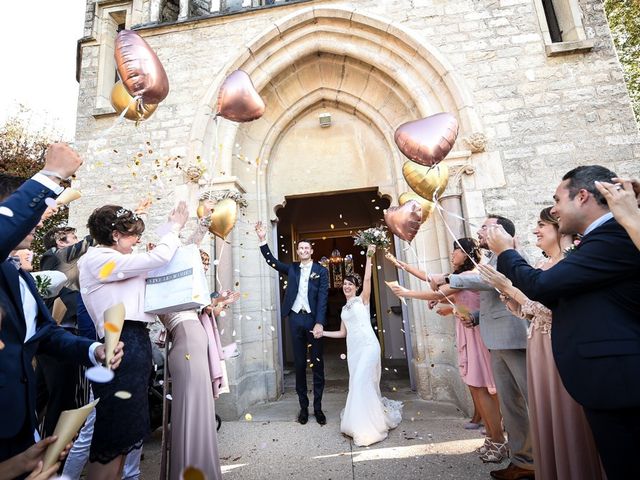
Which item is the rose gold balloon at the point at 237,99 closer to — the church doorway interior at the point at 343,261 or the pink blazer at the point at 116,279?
the pink blazer at the point at 116,279

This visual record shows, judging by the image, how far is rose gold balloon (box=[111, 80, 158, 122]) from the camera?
301cm

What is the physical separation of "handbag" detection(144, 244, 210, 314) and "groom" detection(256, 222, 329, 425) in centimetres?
164

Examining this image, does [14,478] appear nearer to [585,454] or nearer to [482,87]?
[585,454]

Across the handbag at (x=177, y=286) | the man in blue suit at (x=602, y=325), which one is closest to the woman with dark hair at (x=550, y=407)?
the man in blue suit at (x=602, y=325)

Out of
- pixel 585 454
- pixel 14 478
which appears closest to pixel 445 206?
pixel 585 454

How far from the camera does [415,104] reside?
15.7 ft

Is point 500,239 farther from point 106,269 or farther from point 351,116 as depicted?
point 351,116

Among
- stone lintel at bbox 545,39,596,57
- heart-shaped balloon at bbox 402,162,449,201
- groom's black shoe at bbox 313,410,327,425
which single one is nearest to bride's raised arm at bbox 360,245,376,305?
heart-shaped balloon at bbox 402,162,449,201

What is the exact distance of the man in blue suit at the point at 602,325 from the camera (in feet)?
4.27

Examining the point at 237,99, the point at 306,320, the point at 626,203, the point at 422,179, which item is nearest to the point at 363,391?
the point at 306,320

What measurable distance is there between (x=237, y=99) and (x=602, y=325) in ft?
9.70

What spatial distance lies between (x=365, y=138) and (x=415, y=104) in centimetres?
95

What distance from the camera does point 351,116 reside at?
559 cm

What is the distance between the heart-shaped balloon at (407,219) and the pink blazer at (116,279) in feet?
7.03
